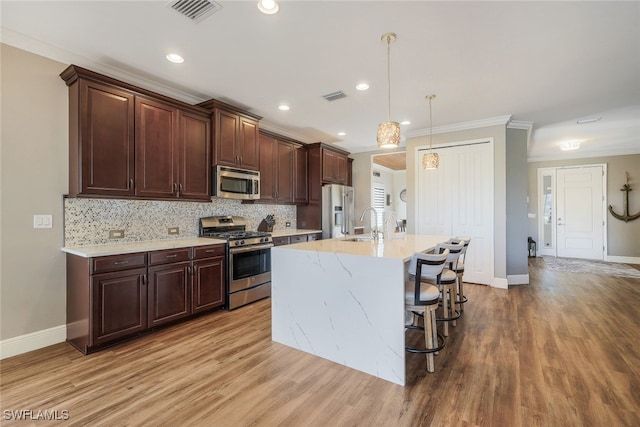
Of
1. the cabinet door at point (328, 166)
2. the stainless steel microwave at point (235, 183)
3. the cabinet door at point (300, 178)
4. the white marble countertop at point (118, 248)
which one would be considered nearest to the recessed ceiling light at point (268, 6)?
the stainless steel microwave at point (235, 183)

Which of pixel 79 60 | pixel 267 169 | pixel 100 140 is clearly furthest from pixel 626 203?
pixel 79 60

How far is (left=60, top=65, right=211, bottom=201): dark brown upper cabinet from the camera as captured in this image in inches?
104

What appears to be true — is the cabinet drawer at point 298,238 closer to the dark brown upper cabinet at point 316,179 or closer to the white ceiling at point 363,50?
the dark brown upper cabinet at point 316,179

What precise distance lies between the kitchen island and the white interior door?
22.6 ft

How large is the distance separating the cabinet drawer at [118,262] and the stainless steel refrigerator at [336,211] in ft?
10.8

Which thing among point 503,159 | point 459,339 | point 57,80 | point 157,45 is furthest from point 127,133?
point 503,159

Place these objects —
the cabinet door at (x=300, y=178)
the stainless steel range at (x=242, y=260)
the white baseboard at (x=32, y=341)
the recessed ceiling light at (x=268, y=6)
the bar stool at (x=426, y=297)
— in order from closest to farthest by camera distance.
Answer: the recessed ceiling light at (x=268, y=6) < the bar stool at (x=426, y=297) < the white baseboard at (x=32, y=341) < the stainless steel range at (x=242, y=260) < the cabinet door at (x=300, y=178)

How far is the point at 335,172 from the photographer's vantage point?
19.7 ft

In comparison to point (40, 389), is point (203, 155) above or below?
above

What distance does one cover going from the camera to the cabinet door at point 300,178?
5355 mm

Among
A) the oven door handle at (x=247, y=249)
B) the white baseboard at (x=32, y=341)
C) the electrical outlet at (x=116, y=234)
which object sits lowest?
the white baseboard at (x=32, y=341)

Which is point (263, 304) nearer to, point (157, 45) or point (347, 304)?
point (347, 304)

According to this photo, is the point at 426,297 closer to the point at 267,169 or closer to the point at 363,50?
the point at 363,50

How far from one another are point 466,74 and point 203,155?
3162mm
